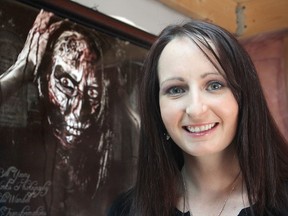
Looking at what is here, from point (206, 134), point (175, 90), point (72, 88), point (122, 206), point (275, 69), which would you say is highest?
point (275, 69)

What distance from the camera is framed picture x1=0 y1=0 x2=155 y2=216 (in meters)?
1.11

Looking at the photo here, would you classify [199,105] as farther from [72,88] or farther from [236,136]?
[72,88]

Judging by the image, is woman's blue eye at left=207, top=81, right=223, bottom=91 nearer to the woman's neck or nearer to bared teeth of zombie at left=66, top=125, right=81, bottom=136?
the woman's neck

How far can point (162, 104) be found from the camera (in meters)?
0.94

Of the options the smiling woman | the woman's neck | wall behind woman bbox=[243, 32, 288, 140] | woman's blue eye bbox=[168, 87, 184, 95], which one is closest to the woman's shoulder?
the smiling woman

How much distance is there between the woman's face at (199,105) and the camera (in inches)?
34.2

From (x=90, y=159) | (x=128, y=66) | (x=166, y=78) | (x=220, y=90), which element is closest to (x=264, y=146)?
(x=220, y=90)

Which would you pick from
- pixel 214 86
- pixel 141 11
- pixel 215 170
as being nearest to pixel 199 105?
pixel 214 86

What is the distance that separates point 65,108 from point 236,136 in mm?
574

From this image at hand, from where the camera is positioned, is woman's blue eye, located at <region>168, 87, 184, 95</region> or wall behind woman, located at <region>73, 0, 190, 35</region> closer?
woman's blue eye, located at <region>168, 87, 184, 95</region>

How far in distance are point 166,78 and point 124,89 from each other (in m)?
0.59

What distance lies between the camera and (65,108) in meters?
1.26

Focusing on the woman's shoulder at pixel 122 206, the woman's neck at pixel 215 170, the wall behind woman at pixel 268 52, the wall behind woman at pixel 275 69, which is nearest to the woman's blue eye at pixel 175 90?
the woman's neck at pixel 215 170

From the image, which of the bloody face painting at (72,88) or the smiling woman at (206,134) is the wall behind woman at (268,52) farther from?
the smiling woman at (206,134)
